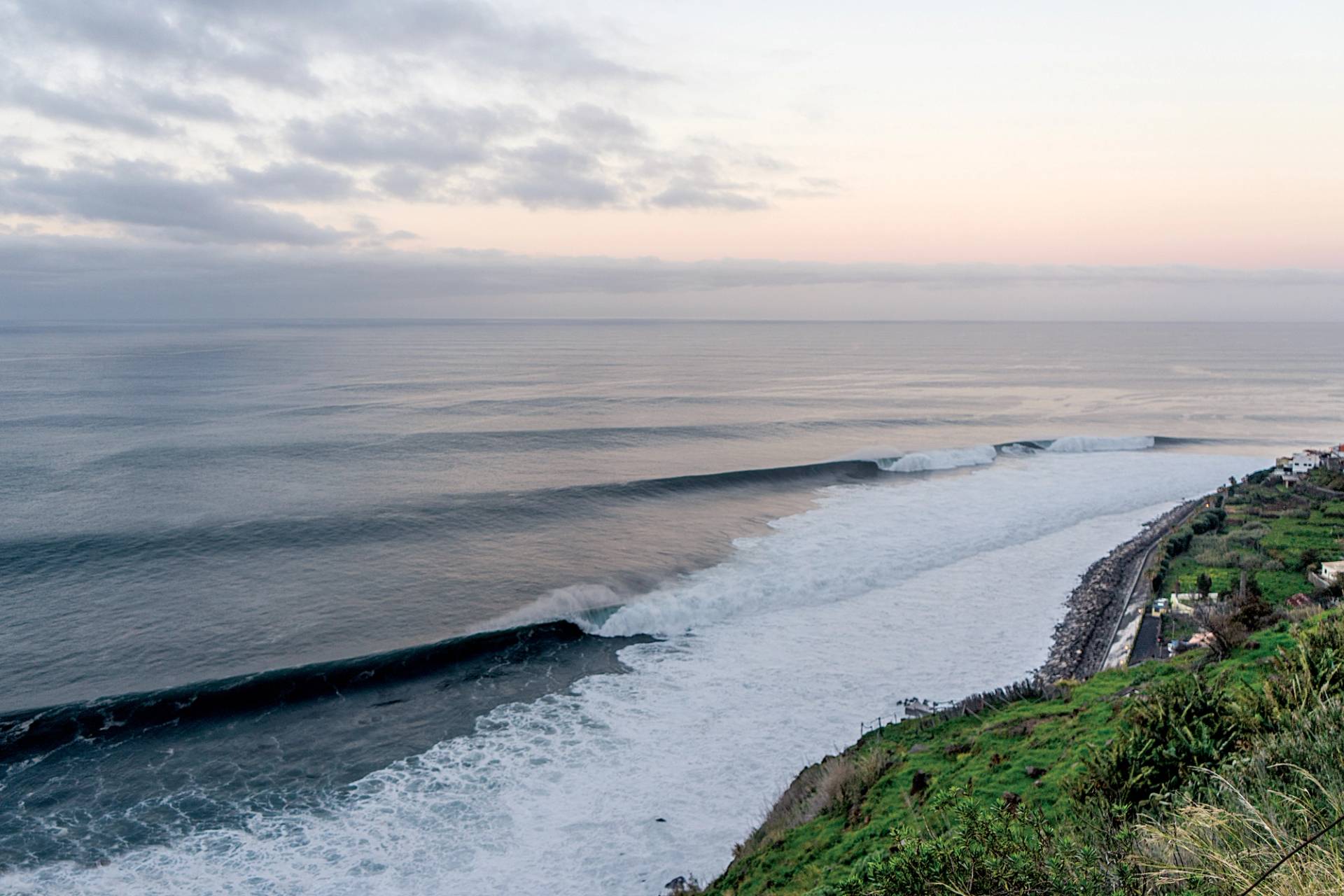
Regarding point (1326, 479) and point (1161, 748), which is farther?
point (1326, 479)

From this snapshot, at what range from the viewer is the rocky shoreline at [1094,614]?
1905cm

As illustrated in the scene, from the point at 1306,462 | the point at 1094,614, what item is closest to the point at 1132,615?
the point at 1094,614

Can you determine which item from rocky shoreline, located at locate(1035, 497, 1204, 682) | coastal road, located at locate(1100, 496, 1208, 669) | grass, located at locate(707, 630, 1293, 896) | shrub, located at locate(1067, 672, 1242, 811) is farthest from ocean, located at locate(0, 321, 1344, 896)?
shrub, located at locate(1067, 672, 1242, 811)

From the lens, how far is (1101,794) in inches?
318

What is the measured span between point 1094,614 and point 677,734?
14146mm

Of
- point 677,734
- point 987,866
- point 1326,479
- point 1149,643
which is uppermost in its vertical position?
point 987,866

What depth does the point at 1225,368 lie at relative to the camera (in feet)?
395

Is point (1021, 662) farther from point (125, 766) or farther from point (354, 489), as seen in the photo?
point (354, 489)

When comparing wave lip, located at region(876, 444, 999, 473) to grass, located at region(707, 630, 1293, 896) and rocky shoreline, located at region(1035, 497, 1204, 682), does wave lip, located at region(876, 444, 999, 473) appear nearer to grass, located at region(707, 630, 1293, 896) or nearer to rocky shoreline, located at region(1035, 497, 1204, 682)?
rocky shoreline, located at region(1035, 497, 1204, 682)

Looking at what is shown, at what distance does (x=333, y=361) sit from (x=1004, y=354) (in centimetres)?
12643

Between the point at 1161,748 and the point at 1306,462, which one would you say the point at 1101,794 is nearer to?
the point at 1161,748

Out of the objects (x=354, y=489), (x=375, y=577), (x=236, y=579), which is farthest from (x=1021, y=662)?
(x=354, y=489)

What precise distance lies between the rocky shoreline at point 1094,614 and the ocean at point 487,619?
2.89 ft

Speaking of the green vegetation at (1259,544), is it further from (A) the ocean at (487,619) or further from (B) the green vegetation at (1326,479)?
(A) the ocean at (487,619)
